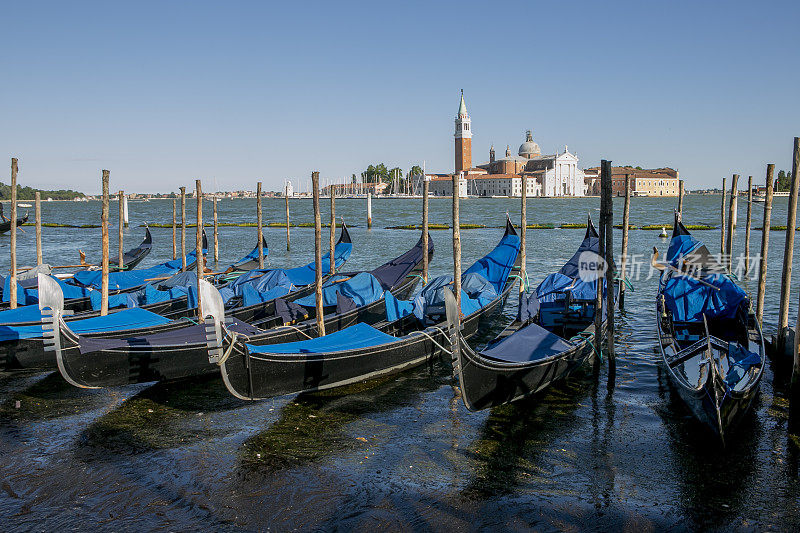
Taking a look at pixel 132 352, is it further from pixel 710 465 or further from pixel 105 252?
pixel 710 465

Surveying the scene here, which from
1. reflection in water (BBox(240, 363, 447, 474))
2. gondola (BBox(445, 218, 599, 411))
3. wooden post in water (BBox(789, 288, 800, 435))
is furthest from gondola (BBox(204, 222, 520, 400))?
wooden post in water (BBox(789, 288, 800, 435))

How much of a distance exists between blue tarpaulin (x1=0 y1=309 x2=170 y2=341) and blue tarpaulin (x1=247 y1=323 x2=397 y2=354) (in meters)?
2.42

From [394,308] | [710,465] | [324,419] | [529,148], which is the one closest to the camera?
[710,465]

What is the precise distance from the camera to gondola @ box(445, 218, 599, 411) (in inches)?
239

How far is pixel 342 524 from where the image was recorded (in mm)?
4539

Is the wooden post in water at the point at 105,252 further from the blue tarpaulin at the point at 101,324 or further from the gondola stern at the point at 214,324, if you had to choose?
the gondola stern at the point at 214,324

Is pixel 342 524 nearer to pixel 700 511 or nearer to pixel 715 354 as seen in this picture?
pixel 700 511

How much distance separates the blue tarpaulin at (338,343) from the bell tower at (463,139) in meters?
99.1

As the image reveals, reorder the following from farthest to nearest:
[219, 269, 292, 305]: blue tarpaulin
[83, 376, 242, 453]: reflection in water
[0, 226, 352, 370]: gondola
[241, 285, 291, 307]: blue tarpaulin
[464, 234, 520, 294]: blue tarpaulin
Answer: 1. [464, 234, 520, 294]: blue tarpaulin
2. [219, 269, 292, 305]: blue tarpaulin
3. [241, 285, 291, 307]: blue tarpaulin
4. [0, 226, 352, 370]: gondola
5. [83, 376, 242, 453]: reflection in water

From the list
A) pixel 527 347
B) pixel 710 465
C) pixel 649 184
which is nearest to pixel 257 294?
pixel 527 347

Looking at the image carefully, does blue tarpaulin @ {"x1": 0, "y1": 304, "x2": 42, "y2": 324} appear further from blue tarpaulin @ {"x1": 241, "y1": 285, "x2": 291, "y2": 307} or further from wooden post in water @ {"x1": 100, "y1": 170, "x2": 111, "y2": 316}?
blue tarpaulin @ {"x1": 241, "y1": 285, "x2": 291, "y2": 307}

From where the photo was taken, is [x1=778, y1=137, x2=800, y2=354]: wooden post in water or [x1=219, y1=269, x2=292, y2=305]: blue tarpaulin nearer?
[x1=778, y1=137, x2=800, y2=354]: wooden post in water

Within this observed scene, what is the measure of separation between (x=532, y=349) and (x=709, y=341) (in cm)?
185

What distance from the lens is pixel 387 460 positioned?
561 cm
